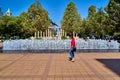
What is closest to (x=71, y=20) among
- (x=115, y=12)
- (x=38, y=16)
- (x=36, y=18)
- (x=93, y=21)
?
(x=93, y=21)

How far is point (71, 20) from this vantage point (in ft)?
204

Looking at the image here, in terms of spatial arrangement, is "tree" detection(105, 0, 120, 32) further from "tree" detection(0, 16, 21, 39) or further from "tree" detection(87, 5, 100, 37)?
"tree" detection(0, 16, 21, 39)

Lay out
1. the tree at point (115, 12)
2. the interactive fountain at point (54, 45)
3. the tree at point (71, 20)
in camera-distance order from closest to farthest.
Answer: the interactive fountain at point (54, 45), the tree at point (115, 12), the tree at point (71, 20)

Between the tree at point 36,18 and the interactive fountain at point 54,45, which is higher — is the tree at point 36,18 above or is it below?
above

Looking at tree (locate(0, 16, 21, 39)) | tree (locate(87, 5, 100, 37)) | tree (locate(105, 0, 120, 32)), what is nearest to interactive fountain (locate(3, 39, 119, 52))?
tree (locate(105, 0, 120, 32))

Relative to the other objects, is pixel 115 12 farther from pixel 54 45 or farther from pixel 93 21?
pixel 93 21

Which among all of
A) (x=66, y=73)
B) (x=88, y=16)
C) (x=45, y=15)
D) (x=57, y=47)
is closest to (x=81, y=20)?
(x=88, y=16)

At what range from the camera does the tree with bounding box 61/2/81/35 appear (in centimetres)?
6099

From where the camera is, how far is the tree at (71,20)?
2401 inches

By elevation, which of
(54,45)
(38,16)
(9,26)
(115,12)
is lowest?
(54,45)

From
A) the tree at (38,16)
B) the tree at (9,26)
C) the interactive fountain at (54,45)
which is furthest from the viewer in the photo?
the tree at (9,26)

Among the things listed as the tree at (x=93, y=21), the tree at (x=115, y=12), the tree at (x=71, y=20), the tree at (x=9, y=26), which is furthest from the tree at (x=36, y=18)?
the tree at (x=115, y=12)

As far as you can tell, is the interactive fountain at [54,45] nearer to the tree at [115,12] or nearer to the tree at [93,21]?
the tree at [115,12]

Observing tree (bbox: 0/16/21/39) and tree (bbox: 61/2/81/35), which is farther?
tree (bbox: 0/16/21/39)
